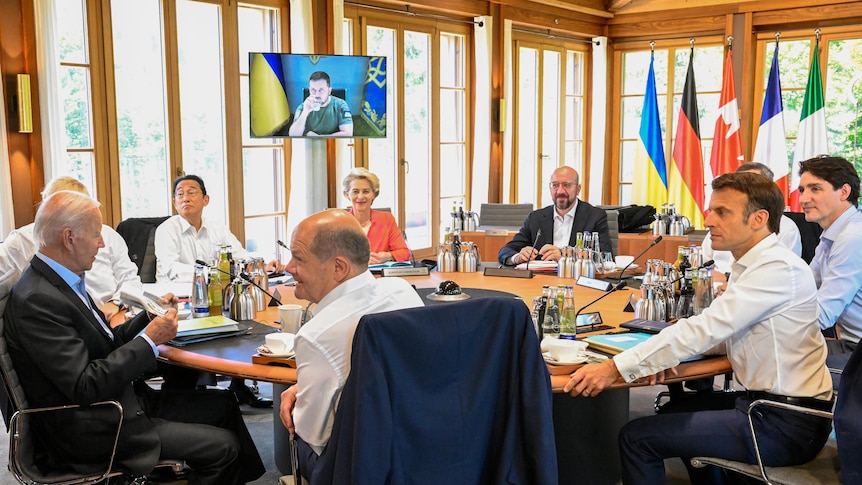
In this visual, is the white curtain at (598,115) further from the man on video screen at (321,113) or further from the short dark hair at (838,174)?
the short dark hair at (838,174)

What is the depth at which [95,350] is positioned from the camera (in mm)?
2551

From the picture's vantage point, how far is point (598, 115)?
33.4 ft

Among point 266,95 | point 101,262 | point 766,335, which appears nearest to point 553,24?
point 266,95

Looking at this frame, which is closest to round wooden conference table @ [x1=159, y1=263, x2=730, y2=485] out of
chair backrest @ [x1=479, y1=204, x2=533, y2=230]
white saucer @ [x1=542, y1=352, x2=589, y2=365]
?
white saucer @ [x1=542, y1=352, x2=589, y2=365]

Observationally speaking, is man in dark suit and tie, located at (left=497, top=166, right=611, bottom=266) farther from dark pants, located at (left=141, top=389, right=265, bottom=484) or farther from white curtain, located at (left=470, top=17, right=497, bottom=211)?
white curtain, located at (left=470, top=17, right=497, bottom=211)

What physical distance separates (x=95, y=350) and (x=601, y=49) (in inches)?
336

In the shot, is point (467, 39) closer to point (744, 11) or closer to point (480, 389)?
point (744, 11)

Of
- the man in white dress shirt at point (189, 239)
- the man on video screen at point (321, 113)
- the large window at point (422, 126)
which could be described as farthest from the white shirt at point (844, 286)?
the large window at point (422, 126)

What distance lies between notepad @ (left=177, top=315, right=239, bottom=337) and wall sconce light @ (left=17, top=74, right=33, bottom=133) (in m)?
2.84

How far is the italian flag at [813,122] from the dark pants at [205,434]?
23.2 ft

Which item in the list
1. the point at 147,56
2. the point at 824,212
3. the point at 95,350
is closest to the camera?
the point at 95,350

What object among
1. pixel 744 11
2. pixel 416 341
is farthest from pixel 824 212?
pixel 744 11

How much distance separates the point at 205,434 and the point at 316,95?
4333 mm

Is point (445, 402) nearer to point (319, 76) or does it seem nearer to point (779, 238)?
point (779, 238)
